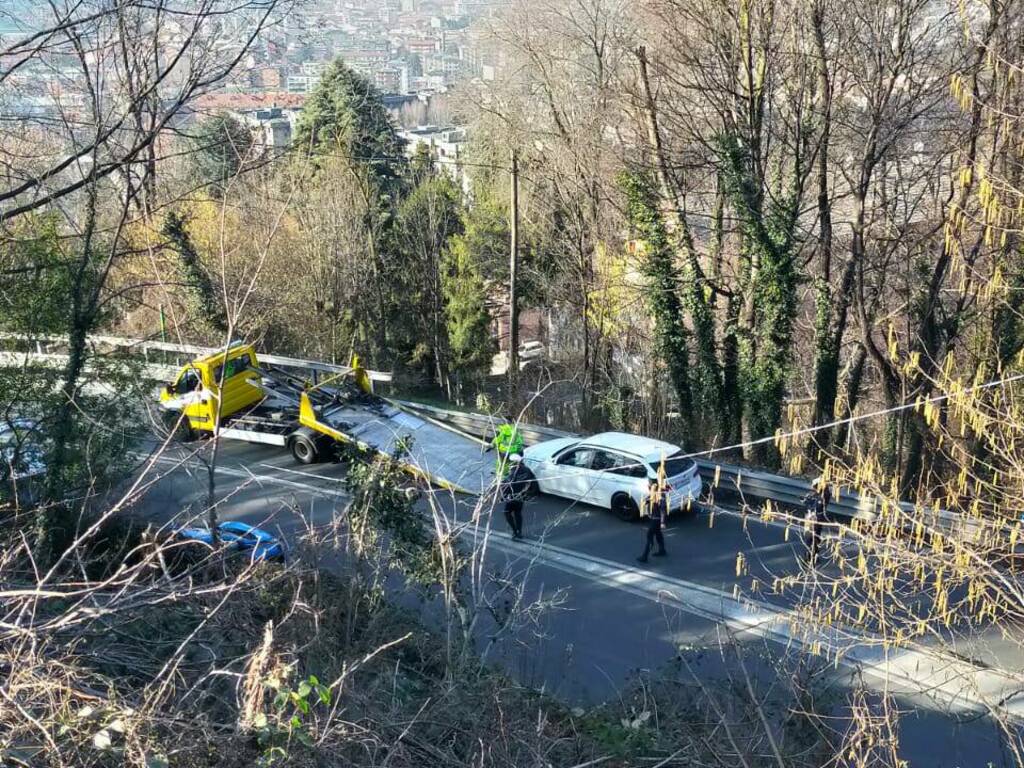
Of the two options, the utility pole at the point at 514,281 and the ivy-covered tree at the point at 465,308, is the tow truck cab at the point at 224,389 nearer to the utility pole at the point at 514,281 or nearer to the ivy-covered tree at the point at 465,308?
the utility pole at the point at 514,281

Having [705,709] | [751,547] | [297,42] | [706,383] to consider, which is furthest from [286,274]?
[705,709]

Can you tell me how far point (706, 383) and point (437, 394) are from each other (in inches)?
612

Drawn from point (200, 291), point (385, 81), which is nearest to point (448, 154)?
point (385, 81)

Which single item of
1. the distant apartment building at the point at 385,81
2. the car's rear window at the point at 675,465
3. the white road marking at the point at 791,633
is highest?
the distant apartment building at the point at 385,81

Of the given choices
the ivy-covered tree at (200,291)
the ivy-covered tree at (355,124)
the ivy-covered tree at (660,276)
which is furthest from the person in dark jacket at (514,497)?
the ivy-covered tree at (355,124)

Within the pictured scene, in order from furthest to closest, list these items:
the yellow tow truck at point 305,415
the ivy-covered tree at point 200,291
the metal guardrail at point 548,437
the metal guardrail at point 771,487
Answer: the ivy-covered tree at point 200,291, the yellow tow truck at point 305,415, the metal guardrail at point 771,487, the metal guardrail at point 548,437

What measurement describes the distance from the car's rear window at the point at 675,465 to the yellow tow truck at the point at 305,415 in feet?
9.17

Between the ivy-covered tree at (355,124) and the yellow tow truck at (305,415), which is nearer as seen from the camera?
the yellow tow truck at (305,415)

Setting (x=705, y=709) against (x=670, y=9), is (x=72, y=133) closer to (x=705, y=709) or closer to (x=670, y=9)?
(x=705, y=709)

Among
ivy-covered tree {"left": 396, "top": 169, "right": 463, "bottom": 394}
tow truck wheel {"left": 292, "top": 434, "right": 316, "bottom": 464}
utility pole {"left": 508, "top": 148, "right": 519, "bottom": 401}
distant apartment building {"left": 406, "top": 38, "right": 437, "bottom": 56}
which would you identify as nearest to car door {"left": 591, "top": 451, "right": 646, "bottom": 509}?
tow truck wheel {"left": 292, "top": 434, "right": 316, "bottom": 464}

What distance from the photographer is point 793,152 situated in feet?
60.5

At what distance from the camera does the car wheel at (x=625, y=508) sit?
1438 cm

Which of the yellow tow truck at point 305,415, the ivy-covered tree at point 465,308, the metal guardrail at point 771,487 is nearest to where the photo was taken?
the metal guardrail at point 771,487

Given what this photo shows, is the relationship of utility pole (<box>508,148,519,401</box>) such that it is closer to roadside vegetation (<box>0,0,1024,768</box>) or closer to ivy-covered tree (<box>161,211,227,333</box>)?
roadside vegetation (<box>0,0,1024,768</box>)
